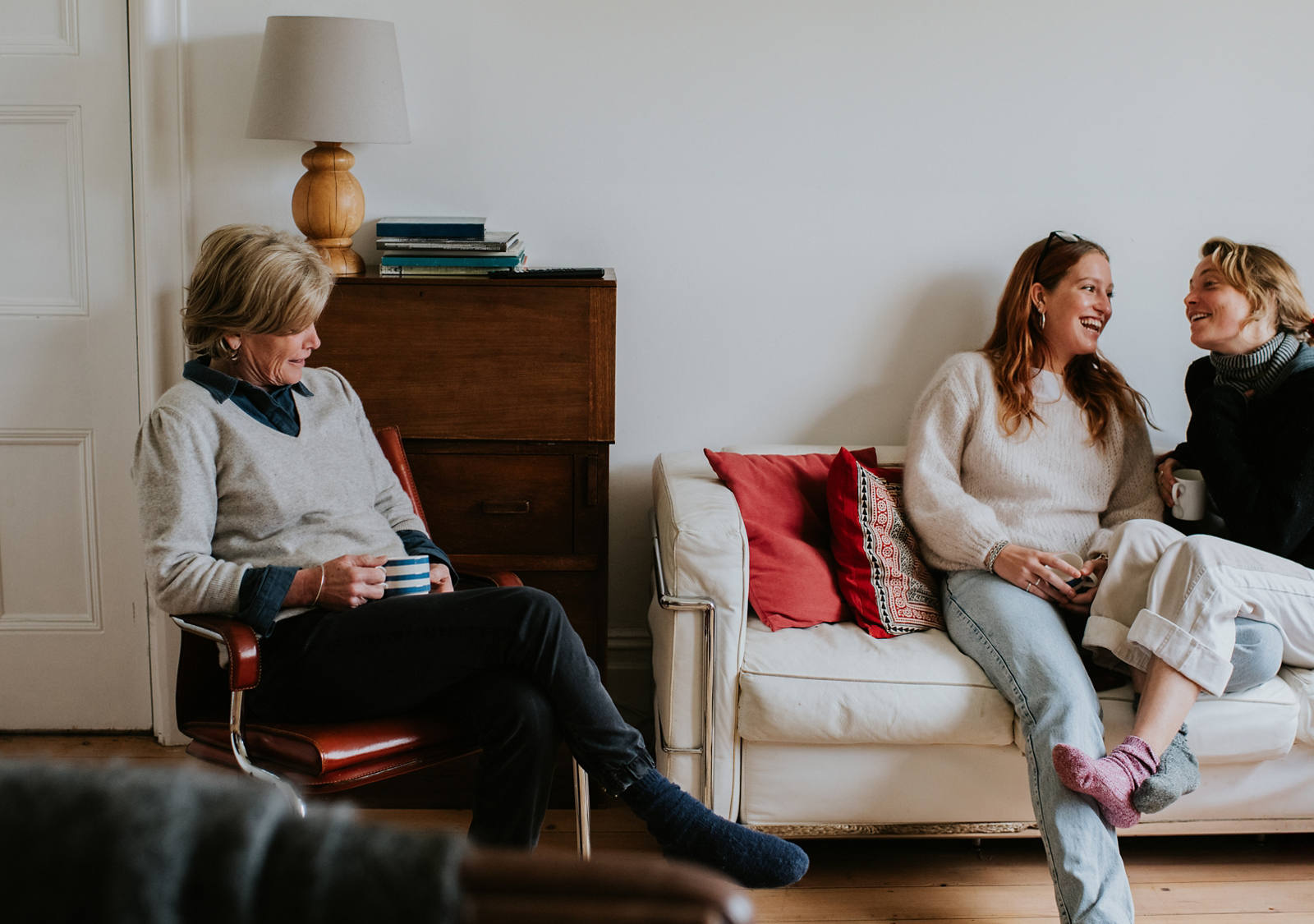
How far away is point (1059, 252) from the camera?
2.47m

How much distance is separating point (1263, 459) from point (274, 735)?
6.39 feet

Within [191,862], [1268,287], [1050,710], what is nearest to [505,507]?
[1050,710]

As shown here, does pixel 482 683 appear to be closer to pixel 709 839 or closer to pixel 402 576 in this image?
pixel 402 576

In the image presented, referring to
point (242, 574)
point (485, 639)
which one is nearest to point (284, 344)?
point (242, 574)

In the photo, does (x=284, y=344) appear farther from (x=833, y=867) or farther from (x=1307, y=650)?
(x=1307, y=650)

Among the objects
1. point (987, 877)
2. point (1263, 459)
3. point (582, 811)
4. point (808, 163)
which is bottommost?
point (987, 877)

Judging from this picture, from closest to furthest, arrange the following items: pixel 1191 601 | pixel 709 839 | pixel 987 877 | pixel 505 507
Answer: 1. pixel 709 839
2. pixel 1191 601
3. pixel 987 877
4. pixel 505 507

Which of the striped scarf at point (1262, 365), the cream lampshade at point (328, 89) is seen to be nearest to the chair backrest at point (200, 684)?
the cream lampshade at point (328, 89)

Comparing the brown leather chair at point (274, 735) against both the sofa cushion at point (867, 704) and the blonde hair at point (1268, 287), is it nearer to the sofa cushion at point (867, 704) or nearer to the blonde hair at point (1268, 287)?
the sofa cushion at point (867, 704)

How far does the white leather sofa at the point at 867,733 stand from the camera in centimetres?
205

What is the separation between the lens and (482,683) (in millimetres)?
1802

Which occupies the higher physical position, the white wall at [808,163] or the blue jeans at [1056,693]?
the white wall at [808,163]

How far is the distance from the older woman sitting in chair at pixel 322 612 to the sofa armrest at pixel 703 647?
0.94ft

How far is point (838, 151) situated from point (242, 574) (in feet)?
5.59
